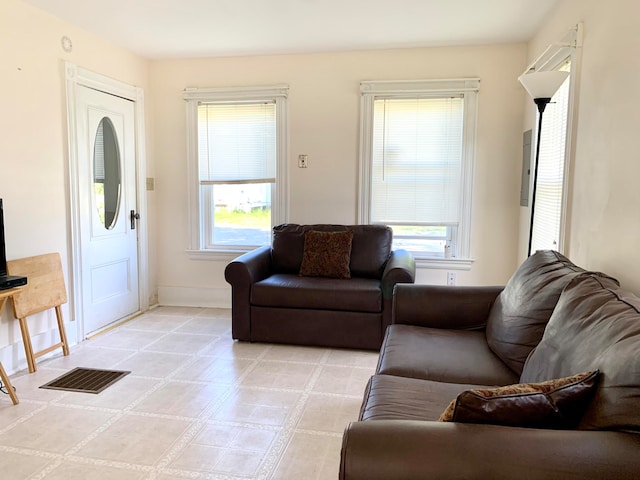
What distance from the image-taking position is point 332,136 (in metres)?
4.39

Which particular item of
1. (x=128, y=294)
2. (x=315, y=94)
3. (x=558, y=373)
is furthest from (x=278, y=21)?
(x=558, y=373)

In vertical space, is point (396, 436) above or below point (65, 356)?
above

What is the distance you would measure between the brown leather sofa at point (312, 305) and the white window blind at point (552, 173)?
99 cm

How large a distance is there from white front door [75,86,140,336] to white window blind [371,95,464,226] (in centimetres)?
225

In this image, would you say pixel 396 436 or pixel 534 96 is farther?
pixel 534 96

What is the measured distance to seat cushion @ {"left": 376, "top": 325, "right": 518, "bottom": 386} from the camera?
1965 mm

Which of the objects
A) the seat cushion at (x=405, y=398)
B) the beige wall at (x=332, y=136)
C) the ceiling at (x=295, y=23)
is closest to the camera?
the seat cushion at (x=405, y=398)

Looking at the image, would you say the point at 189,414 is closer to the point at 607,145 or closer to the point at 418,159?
the point at 607,145

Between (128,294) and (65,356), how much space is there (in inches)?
42.1

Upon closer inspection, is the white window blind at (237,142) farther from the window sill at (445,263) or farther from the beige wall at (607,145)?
the beige wall at (607,145)

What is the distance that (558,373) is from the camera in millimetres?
1468

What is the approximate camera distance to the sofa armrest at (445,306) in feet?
8.44

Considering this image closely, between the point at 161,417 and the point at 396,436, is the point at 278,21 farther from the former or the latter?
the point at 396,436

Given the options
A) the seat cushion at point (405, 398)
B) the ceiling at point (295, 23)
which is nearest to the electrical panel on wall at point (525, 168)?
the ceiling at point (295, 23)
